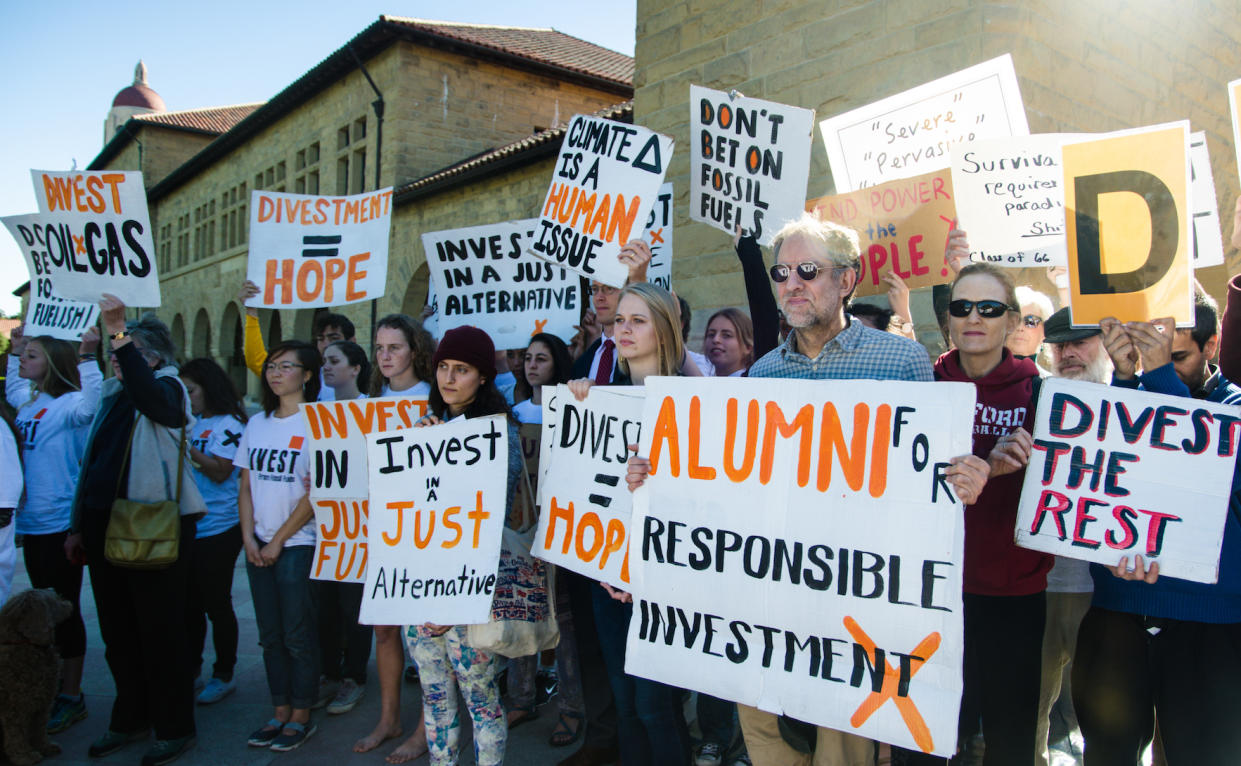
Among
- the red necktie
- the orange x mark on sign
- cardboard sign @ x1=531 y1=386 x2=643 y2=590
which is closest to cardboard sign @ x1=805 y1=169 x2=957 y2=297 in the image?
the red necktie

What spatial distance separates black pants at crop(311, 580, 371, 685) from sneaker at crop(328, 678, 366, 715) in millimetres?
45

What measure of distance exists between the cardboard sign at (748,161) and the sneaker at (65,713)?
4134 millimetres

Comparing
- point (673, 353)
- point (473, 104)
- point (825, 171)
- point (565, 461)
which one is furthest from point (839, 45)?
point (473, 104)

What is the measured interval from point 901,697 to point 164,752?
330 centimetres

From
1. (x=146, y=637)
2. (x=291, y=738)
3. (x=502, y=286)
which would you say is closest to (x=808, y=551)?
(x=291, y=738)

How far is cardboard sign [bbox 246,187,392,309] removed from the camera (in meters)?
5.11

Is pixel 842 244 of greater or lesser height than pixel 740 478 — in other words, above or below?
above

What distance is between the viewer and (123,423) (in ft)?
12.4

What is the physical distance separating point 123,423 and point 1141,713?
167 inches

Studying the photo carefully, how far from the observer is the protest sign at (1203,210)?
333 cm

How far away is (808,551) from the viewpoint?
2.26 m

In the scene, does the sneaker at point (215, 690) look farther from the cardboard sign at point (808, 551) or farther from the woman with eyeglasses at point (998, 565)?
the woman with eyeglasses at point (998, 565)

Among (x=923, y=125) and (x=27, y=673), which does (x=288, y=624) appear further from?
(x=923, y=125)

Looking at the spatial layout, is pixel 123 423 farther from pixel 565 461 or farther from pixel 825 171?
pixel 825 171
